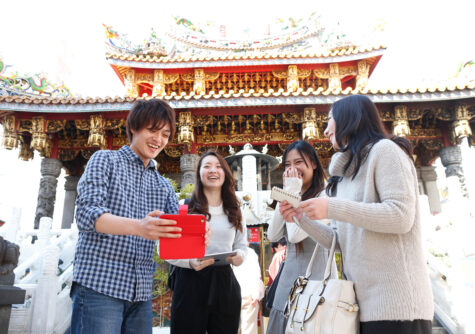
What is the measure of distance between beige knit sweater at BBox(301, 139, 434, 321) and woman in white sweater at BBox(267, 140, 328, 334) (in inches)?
21.6

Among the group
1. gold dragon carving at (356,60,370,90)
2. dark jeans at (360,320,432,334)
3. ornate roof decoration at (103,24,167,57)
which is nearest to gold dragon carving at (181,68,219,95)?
ornate roof decoration at (103,24,167,57)

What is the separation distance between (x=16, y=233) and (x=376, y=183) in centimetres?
565

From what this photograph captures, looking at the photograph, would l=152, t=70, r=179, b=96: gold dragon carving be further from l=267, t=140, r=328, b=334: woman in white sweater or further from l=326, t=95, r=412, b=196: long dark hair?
l=326, t=95, r=412, b=196: long dark hair

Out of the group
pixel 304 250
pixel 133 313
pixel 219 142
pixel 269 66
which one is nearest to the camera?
pixel 133 313

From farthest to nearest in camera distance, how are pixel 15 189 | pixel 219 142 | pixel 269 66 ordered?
pixel 15 189 → pixel 269 66 → pixel 219 142

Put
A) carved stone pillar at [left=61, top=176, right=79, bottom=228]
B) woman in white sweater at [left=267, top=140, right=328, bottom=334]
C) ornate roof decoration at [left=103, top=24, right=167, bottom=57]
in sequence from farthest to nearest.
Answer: ornate roof decoration at [left=103, top=24, right=167, bottom=57], carved stone pillar at [left=61, top=176, right=79, bottom=228], woman in white sweater at [left=267, top=140, right=328, bottom=334]

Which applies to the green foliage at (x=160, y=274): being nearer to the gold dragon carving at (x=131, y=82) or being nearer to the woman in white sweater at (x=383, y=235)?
the woman in white sweater at (x=383, y=235)

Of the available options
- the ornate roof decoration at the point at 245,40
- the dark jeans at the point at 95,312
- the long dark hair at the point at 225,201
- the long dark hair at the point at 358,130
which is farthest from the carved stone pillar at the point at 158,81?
the dark jeans at the point at 95,312

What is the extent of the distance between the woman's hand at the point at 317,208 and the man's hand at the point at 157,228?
0.49 m

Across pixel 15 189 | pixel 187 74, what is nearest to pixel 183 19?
pixel 187 74

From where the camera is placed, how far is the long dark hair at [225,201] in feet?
7.14

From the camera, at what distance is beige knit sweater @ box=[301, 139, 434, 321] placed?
1.13 meters

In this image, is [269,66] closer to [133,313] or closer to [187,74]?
[187,74]

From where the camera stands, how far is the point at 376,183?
127cm
